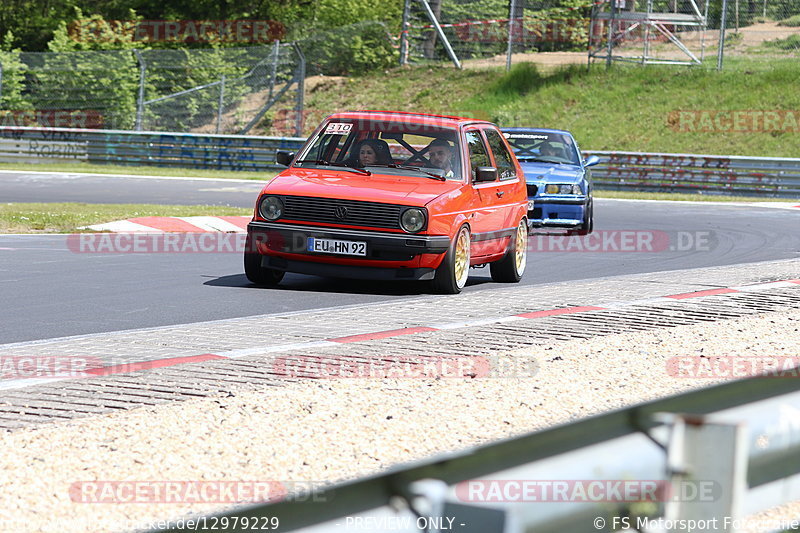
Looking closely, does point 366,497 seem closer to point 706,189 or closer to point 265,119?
point 706,189

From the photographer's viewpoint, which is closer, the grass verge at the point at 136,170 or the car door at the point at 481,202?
the car door at the point at 481,202

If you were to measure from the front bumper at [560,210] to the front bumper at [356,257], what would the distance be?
7.09m

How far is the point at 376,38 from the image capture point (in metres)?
44.1

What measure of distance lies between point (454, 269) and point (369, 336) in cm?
266

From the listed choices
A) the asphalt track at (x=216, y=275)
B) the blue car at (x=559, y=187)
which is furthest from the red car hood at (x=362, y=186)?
the blue car at (x=559, y=187)

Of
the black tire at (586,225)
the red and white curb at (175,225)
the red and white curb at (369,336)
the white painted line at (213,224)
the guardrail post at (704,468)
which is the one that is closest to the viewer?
the guardrail post at (704,468)

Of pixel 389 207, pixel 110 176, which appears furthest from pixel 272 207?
pixel 110 176

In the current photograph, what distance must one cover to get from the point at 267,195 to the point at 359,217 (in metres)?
0.84

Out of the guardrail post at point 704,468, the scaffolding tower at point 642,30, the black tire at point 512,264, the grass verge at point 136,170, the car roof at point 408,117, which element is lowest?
the grass verge at point 136,170

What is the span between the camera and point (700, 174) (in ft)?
94.9

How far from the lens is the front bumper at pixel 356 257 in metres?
10.3

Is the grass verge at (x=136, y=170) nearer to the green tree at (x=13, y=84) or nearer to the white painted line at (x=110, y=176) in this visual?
the white painted line at (x=110, y=176)

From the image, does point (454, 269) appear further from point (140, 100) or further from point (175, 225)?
point (140, 100)

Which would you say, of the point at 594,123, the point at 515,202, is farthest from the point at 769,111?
the point at 515,202
